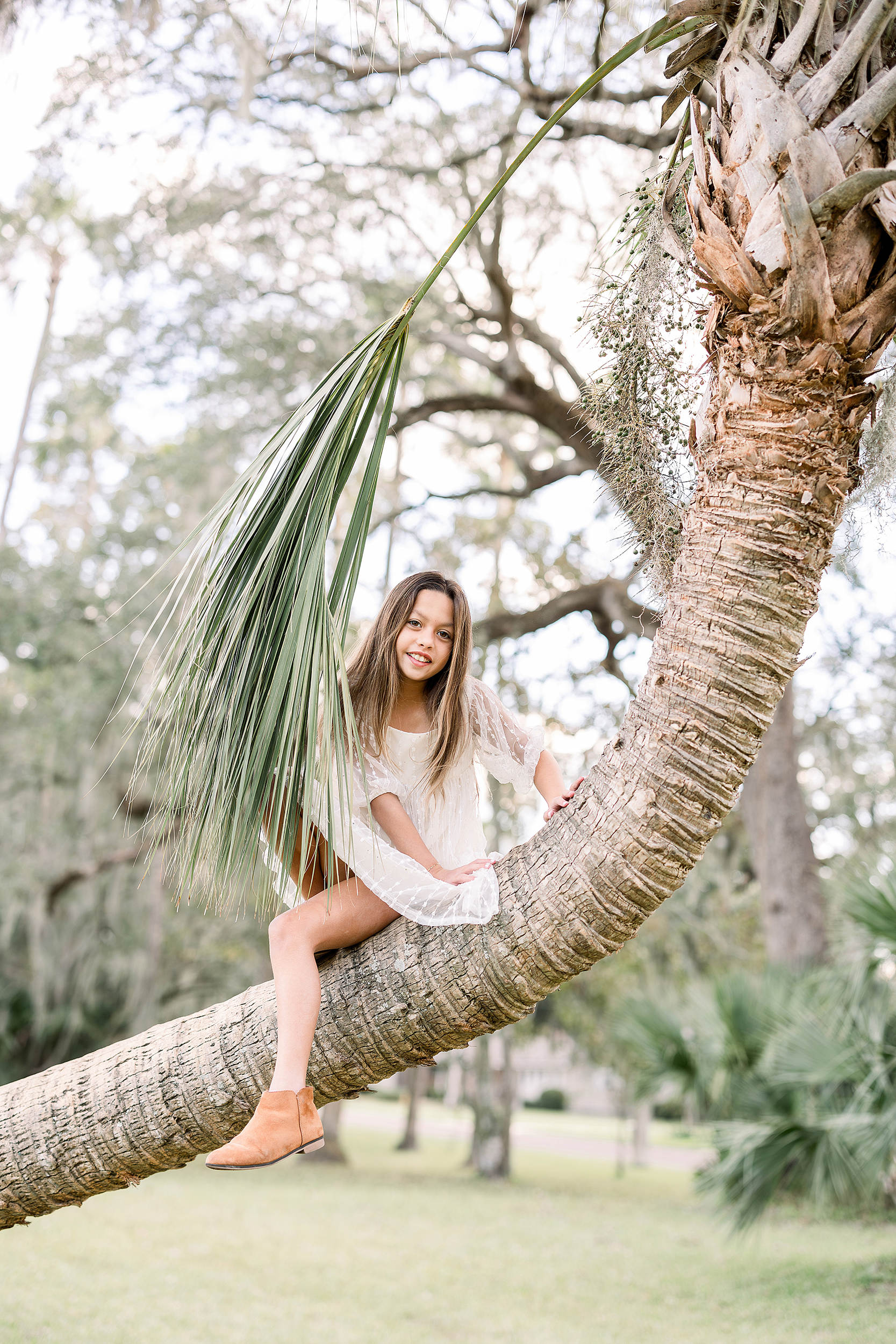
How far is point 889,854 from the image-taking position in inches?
241

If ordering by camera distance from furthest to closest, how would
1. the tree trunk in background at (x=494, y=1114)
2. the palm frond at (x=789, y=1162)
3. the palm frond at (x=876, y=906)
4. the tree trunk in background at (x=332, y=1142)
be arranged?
the tree trunk in background at (x=332, y=1142) → the tree trunk in background at (x=494, y=1114) → the palm frond at (x=789, y=1162) → the palm frond at (x=876, y=906)

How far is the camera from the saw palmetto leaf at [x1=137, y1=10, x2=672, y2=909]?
2418mm

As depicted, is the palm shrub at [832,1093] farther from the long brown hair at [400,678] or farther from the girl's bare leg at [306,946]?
the girl's bare leg at [306,946]

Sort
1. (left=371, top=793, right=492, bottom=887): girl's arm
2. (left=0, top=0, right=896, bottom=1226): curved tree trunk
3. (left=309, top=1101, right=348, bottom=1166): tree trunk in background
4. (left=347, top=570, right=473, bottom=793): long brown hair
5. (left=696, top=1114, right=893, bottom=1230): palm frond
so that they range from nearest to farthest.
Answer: (left=0, top=0, right=896, bottom=1226): curved tree trunk < (left=371, top=793, right=492, bottom=887): girl's arm < (left=347, top=570, right=473, bottom=793): long brown hair < (left=696, top=1114, right=893, bottom=1230): palm frond < (left=309, top=1101, right=348, bottom=1166): tree trunk in background

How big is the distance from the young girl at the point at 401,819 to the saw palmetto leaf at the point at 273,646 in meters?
0.19

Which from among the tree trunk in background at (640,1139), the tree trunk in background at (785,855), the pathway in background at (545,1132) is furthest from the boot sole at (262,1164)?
the tree trunk in background at (640,1139)

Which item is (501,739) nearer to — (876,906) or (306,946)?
(306,946)

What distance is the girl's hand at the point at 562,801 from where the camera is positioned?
109 inches

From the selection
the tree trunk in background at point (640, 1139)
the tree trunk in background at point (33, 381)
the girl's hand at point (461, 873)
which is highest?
the tree trunk in background at point (33, 381)

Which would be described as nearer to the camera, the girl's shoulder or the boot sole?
the boot sole

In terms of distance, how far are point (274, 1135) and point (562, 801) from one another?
1069mm

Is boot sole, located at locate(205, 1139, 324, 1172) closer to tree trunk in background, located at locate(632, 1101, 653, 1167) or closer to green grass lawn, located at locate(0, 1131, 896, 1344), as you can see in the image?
green grass lawn, located at locate(0, 1131, 896, 1344)

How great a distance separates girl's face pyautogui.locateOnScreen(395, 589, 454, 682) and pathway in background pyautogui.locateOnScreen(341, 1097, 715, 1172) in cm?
1788

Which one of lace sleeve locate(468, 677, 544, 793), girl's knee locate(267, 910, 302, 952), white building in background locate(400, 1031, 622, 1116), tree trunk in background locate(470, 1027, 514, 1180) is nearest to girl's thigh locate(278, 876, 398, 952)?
girl's knee locate(267, 910, 302, 952)
